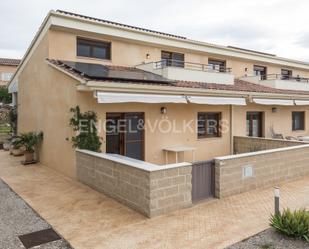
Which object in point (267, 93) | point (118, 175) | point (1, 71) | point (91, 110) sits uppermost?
point (1, 71)

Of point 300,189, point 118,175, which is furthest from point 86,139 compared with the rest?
point 300,189

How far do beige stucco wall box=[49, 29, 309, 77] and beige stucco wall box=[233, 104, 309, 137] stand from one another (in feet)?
22.2

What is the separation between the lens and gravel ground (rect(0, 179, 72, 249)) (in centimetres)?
834

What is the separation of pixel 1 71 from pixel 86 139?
236ft

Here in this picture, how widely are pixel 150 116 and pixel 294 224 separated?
35.7ft

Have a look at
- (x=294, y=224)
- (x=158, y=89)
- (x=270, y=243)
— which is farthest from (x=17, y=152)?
(x=294, y=224)

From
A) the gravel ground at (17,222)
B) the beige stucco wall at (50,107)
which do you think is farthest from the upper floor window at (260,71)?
the gravel ground at (17,222)

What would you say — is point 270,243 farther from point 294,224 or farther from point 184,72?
point 184,72

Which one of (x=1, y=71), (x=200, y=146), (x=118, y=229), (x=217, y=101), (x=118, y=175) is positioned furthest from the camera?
(x=1, y=71)

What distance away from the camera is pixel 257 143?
65.4 feet

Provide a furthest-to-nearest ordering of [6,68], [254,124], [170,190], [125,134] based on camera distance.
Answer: [6,68]
[254,124]
[125,134]
[170,190]

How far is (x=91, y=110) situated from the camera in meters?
15.2

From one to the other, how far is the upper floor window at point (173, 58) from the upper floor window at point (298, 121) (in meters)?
13.3

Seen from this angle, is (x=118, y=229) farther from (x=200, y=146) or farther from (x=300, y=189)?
(x=200, y=146)
